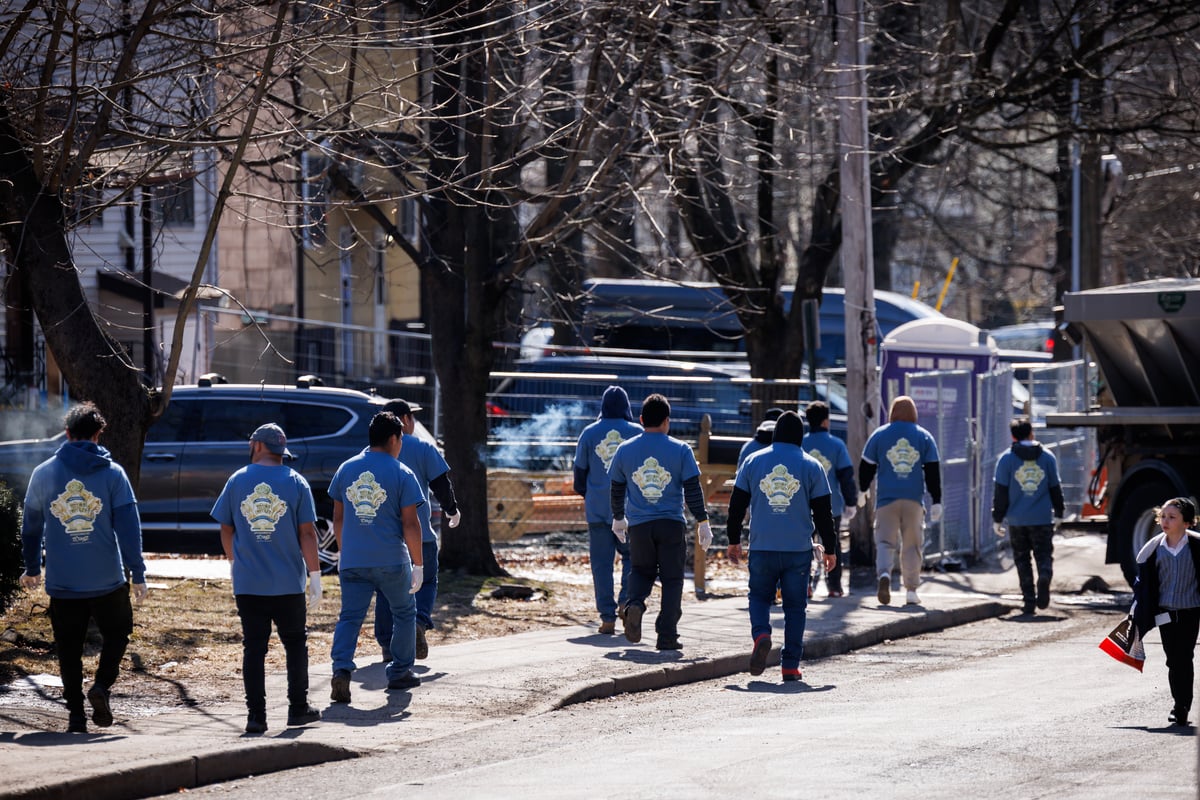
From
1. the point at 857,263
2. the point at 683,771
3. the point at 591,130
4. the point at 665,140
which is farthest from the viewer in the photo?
the point at 857,263

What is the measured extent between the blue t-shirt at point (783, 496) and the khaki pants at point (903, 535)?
377cm

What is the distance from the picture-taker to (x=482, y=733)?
8.85 meters

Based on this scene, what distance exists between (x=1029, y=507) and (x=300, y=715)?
819 cm

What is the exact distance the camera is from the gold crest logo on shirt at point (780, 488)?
1066 centimetres

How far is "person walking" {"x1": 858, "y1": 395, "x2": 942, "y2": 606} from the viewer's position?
14.2 m

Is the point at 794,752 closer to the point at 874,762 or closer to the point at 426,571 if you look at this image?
the point at 874,762

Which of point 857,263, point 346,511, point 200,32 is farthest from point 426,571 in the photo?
point 857,263

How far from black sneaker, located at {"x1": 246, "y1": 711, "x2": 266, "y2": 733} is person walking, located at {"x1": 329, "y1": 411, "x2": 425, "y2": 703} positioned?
1.02 m

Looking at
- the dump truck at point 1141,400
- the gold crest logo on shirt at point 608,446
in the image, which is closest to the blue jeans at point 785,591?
the gold crest logo on shirt at point 608,446

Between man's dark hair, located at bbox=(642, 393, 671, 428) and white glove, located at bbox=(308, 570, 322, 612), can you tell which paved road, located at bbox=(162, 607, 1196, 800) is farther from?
man's dark hair, located at bbox=(642, 393, 671, 428)

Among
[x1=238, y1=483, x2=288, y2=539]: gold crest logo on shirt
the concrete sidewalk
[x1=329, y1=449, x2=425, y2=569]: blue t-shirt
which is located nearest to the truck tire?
the concrete sidewalk

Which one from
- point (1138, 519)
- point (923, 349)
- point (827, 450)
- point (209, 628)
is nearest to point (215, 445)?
point (209, 628)

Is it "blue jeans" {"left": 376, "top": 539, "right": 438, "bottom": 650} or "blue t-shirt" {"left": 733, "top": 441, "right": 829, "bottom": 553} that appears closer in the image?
"blue t-shirt" {"left": 733, "top": 441, "right": 829, "bottom": 553}

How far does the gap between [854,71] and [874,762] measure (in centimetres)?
986
